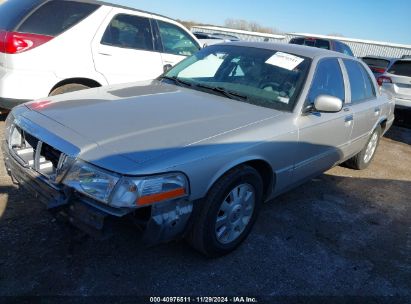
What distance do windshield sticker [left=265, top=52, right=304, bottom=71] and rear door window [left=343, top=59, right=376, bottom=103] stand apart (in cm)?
98

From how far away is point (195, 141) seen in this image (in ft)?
8.43

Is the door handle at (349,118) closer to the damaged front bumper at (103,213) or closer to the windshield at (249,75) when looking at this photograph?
the windshield at (249,75)

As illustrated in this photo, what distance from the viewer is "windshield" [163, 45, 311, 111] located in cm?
349

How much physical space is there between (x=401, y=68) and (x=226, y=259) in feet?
24.0

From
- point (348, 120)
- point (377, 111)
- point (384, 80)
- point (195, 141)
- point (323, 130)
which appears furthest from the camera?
point (384, 80)

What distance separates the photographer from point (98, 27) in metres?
5.26

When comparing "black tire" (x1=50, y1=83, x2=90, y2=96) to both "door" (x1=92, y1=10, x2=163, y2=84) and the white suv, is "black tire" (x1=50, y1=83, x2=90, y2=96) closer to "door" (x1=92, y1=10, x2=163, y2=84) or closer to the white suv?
the white suv

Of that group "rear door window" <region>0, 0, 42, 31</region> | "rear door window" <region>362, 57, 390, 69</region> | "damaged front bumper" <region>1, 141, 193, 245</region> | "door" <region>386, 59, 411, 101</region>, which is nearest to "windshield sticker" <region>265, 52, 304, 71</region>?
"damaged front bumper" <region>1, 141, 193, 245</region>

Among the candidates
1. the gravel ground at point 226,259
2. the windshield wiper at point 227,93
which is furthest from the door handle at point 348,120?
the windshield wiper at point 227,93

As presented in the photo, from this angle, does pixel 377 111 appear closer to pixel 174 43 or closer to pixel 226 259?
pixel 226 259

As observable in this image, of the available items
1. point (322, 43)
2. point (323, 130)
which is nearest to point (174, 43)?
point (323, 130)

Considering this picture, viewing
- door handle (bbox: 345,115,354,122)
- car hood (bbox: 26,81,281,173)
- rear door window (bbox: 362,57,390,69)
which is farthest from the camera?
rear door window (bbox: 362,57,390,69)

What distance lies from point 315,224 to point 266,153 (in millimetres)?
1212

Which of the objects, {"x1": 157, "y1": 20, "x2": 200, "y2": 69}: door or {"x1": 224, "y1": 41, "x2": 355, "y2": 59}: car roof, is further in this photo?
{"x1": 157, "y1": 20, "x2": 200, "y2": 69}: door
